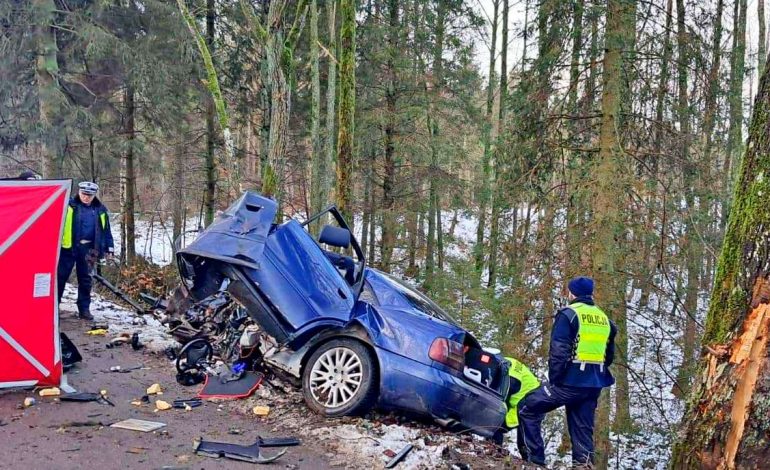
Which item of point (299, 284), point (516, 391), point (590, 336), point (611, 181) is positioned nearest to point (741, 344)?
point (590, 336)

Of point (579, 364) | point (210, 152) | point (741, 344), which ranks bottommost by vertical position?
point (579, 364)

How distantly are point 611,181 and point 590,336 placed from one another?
12.7 ft

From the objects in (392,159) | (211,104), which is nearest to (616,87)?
(392,159)

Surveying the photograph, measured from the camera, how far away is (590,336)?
17.2 ft

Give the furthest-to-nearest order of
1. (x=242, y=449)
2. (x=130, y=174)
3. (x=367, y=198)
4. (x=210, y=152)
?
(x=367, y=198)
(x=130, y=174)
(x=210, y=152)
(x=242, y=449)

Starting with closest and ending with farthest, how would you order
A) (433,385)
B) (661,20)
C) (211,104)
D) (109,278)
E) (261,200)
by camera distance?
1. (433,385)
2. (261,200)
3. (661,20)
4. (109,278)
5. (211,104)

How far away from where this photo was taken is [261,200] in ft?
18.3

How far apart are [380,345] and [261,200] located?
1.84 meters

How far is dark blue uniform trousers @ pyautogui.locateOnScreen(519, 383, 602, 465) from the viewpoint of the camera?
17.5 ft

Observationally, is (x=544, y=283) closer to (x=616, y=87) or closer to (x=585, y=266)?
(x=585, y=266)

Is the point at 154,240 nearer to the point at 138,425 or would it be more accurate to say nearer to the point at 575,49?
the point at 575,49

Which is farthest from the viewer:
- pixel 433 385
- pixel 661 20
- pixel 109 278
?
pixel 109 278

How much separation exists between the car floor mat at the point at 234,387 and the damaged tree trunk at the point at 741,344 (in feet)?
12.9

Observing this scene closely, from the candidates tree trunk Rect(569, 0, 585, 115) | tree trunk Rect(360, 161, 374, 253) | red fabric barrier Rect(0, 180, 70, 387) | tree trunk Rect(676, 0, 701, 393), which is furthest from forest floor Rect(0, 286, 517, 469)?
tree trunk Rect(360, 161, 374, 253)
